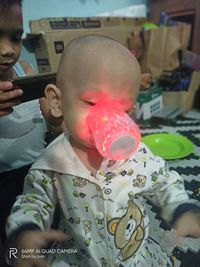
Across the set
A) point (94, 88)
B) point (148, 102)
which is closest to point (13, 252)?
point (94, 88)

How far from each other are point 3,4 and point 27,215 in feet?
1.46

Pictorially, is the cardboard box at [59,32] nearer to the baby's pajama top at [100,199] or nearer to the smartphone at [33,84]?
the smartphone at [33,84]

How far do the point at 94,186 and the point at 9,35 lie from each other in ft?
1.29

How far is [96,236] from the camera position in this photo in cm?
52

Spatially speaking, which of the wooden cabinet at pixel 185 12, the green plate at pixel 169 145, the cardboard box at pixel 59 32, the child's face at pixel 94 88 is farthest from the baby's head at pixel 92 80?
the wooden cabinet at pixel 185 12

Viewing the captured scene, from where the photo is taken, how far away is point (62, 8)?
4.55ft

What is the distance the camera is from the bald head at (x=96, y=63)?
42cm

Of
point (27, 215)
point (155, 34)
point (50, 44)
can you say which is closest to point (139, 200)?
point (27, 215)

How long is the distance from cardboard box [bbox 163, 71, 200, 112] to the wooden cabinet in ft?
0.89

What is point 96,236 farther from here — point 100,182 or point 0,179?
point 0,179

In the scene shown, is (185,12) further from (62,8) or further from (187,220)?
(187,220)

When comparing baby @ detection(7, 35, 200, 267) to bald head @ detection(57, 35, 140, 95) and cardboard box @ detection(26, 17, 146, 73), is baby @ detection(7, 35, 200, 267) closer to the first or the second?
bald head @ detection(57, 35, 140, 95)

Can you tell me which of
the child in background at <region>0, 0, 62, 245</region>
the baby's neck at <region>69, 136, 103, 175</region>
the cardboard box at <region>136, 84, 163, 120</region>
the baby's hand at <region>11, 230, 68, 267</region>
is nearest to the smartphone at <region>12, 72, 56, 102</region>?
the child in background at <region>0, 0, 62, 245</region>

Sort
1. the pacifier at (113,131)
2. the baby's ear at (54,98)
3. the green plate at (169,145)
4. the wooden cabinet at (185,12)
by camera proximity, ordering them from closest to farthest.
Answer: the pacifier at (113,131) → the baby's ear at (54,98) → the green plate at (169,145) → the wooden cabinet at (185,12)
